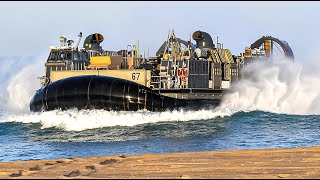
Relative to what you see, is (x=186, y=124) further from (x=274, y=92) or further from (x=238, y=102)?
(x=274, y=92)

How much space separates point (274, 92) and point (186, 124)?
7.94m

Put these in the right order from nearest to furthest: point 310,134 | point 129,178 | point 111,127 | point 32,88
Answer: point 129,178 < point 310,134 < point 111,127 < point 32,88

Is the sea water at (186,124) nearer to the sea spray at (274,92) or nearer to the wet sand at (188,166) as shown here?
the sea spray at (274,92)

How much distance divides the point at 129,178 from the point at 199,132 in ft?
39.3

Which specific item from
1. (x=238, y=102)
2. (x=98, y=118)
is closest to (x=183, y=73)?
(x=238, y=102)

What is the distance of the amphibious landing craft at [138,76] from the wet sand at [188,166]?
11695mm

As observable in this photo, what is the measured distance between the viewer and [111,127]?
22656 millimetres

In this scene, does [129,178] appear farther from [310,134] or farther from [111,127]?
[111,127]

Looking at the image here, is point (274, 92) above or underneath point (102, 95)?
underneath

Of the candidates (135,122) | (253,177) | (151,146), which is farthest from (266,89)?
(253,177)

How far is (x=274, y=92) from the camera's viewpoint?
29609 millimetres

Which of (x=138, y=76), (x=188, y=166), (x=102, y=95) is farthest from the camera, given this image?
(x=138, y=76)

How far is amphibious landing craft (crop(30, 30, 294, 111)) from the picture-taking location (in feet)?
77.2

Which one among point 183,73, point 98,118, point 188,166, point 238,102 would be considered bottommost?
point 98,118
